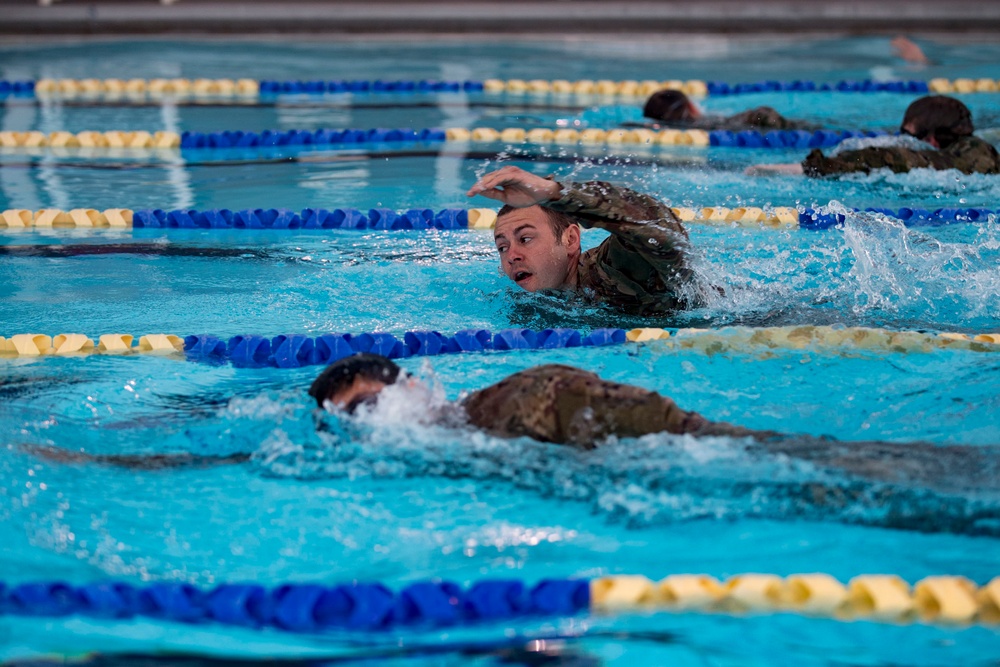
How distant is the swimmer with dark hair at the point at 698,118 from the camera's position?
21.0 ft

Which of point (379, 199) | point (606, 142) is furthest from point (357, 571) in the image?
point (606, 142)

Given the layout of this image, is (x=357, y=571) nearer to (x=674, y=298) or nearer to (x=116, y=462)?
(x=116, y=462)

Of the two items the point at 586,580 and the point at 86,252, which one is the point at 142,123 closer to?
the point at 86,252

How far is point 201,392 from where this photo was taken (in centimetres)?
303

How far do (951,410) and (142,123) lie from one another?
5.69 meters

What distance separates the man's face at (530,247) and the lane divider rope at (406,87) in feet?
15.6

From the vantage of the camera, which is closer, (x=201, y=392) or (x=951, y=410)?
(x=951, y=410)

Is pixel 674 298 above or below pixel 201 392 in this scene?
above

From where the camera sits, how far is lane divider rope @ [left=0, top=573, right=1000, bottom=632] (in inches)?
76.6

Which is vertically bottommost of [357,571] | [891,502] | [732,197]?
[357,571]

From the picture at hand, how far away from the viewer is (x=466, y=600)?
1.95 m

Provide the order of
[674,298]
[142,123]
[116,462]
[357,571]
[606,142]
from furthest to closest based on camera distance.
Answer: [142,123] → [606,142] → [674,298] → [116,462] → [357,571]

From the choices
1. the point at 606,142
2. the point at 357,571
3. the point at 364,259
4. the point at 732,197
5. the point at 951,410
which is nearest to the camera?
the point at 357,571

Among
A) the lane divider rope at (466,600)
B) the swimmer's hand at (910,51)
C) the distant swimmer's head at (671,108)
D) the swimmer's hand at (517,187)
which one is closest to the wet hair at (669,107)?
the distant swimmer's head at (671,108)
